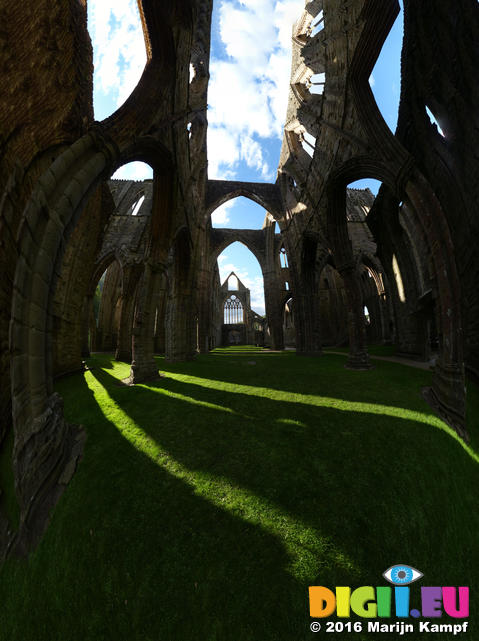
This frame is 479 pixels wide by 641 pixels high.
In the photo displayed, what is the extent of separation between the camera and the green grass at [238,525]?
5.39ft

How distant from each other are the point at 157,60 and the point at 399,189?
268 inches

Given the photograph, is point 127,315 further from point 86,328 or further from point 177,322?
point 86,328

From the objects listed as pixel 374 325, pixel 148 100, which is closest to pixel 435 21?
pixel 148 100

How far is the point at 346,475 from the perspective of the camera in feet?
8.46

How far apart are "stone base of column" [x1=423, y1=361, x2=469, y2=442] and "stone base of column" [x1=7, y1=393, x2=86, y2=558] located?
18.9 feet

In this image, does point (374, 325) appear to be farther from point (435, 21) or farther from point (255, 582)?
point (255, 582)

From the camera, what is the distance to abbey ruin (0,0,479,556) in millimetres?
3020

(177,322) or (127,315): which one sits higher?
(127,315)

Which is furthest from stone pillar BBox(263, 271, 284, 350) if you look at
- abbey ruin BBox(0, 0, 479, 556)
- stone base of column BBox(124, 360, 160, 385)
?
stone base of column BBox(124, 360, 160, 385)

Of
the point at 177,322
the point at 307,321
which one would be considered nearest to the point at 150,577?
the point at 177,322

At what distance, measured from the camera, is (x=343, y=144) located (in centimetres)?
717

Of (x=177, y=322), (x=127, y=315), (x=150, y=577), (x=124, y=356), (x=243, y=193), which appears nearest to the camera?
(x=150, y=577)

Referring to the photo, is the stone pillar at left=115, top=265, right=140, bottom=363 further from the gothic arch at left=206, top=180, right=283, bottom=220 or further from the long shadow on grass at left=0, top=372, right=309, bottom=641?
the long shadow on grass at left=0, top=372, right=309, bottom=641

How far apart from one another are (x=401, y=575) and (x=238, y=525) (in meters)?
1.41
